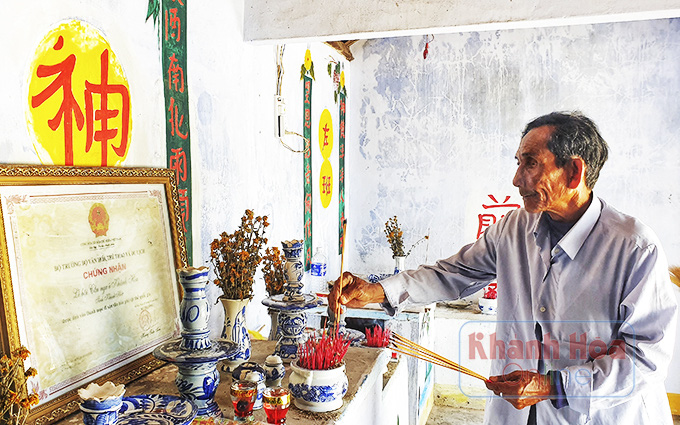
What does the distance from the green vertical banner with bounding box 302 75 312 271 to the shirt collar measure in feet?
6.78

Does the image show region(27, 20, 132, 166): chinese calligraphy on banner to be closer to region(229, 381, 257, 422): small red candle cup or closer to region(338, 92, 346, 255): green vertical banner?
region(229, 381, 257, 422): small red candle cup

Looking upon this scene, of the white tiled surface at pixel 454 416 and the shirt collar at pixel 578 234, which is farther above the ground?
the shirt collar at pixel 578 234

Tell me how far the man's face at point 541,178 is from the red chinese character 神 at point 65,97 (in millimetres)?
1282

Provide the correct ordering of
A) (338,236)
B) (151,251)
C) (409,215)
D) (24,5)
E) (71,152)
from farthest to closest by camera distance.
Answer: (409,215), (338,236), (151,251), (71,152), (24,5)

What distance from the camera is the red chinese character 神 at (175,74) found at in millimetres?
1881

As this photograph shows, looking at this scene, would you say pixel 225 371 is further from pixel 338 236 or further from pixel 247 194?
pixel 338 236

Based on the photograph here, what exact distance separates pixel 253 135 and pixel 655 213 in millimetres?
3363

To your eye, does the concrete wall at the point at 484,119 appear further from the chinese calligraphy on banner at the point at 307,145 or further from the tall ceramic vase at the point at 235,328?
the tall ceramic vase at the point at 235,328

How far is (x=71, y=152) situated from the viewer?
143 cm

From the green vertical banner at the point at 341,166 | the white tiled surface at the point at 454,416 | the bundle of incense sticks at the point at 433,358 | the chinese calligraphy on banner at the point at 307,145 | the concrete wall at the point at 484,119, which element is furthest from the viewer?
the green vertical banner at the point at 341,166

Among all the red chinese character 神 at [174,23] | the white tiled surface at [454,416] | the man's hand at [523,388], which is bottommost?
the white tiled surface at [454,416]

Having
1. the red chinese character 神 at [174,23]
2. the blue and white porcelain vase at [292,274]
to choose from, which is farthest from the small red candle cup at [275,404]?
the red chinese character 神 at [174,23]

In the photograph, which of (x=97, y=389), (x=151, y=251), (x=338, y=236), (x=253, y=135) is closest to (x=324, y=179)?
(x=338, y=236)

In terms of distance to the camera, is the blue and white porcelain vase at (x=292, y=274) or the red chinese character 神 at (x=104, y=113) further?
the blue and white porcelain vase at (x=292, y=274)
